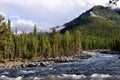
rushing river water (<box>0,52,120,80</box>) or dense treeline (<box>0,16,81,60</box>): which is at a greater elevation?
dense treeline (<box>0,16,81,60</box>)

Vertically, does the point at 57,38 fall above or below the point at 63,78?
above

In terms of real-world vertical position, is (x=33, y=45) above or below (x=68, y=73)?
above

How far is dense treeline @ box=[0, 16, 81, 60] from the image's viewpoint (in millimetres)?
94131

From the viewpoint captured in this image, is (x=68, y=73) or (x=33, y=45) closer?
(x=68, y=73)

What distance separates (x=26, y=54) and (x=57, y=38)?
2787 centimetres

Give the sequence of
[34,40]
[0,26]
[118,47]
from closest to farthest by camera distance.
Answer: [0,26]
[34,40]
[118,47]

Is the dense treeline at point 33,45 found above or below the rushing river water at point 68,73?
above

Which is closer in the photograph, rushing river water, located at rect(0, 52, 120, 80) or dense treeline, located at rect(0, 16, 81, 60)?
rushing river water, located at rect(0, 52, 120, 80)

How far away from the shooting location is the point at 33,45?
376ft

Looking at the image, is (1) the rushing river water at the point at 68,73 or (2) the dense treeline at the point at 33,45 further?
(2) the dense treeline at the point at 33,45

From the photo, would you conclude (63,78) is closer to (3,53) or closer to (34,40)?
(3,53)

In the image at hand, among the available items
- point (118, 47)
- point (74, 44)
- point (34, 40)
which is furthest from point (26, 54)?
point (118, 47)

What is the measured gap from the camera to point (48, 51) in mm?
121062

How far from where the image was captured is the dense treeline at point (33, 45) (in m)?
Result: 94.1
